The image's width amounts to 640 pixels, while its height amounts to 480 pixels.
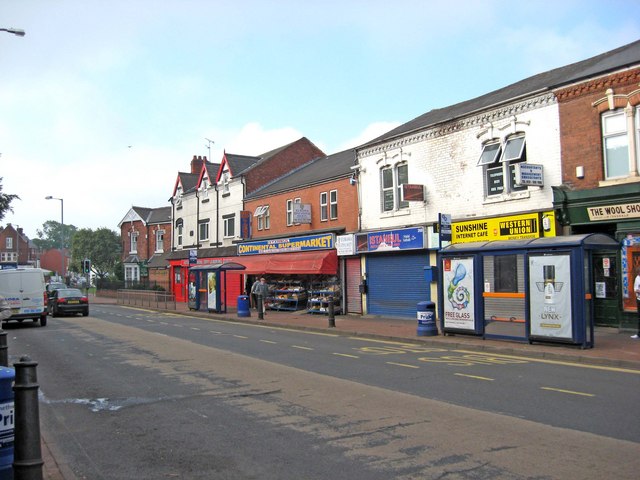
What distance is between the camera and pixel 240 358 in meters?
13.0

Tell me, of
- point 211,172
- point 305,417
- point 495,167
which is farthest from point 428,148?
→ point 211,172

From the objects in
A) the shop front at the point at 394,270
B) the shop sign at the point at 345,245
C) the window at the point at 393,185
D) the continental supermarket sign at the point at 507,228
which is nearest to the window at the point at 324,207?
the shop sign at the point at 345,245

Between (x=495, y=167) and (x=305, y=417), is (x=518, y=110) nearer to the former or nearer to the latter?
(x=495, y=167)

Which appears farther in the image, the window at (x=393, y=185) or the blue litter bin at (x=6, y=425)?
the window at (x=393, y=185)

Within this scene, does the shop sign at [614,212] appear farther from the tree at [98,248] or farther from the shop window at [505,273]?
the tree at [98,248]

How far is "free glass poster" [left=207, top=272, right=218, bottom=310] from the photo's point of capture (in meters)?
29.7

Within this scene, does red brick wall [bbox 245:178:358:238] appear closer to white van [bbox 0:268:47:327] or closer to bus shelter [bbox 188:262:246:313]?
bus shelter [bbox 188:262:246:313]

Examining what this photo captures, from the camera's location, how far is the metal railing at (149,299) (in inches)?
1407

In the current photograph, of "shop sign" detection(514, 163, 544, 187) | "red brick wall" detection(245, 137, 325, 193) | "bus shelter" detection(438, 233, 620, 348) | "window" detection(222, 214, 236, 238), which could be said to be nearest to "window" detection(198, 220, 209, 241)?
"window" detection(222, 214, 236, 238)

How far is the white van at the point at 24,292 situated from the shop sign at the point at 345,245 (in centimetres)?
1286

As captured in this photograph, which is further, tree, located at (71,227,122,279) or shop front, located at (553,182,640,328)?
tree, located at (71,227,122,279)

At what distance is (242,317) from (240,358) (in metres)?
13.9

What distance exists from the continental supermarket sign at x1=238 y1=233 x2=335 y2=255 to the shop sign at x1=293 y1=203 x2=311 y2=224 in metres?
0.96

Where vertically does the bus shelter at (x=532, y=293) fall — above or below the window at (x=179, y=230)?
below
